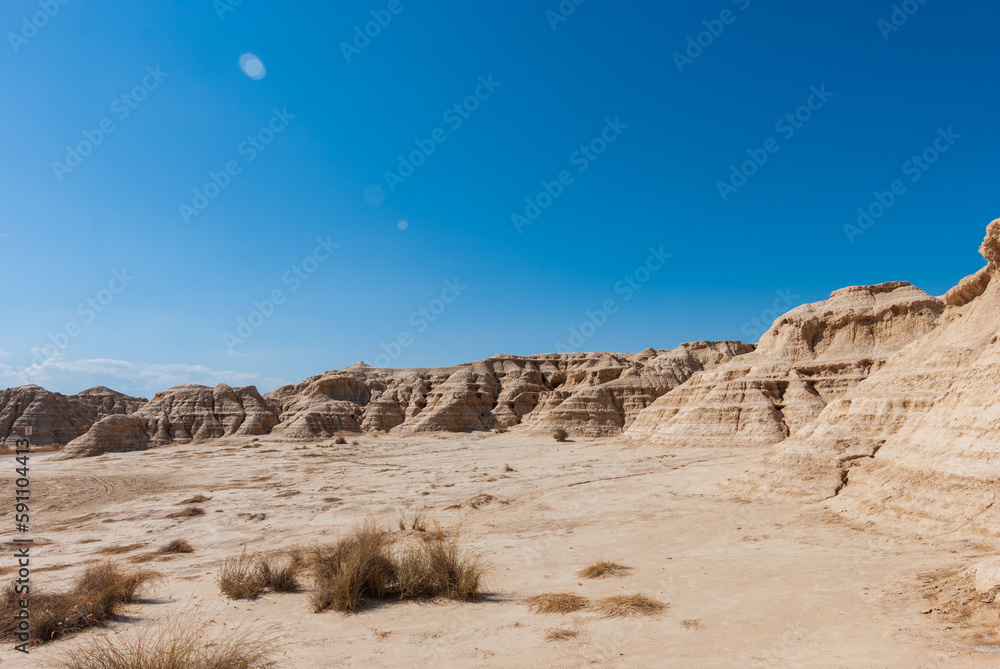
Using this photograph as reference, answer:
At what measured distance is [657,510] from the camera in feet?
45.0

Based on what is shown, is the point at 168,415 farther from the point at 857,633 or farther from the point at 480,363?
the point at 857,633

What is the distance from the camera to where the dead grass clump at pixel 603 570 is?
27.4 ft

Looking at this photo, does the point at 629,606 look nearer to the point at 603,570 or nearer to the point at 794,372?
the point at 603,570

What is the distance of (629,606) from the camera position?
21.6 feet

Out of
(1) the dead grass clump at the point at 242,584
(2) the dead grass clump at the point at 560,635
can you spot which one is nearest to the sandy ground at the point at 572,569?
(2) the dead grass clump at the point at 560,635

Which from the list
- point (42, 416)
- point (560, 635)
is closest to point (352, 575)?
point (560, 635)

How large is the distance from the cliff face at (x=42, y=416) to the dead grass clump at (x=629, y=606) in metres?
63.6

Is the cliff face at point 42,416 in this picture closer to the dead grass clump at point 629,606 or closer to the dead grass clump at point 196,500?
the dead grass clump at point 196,500

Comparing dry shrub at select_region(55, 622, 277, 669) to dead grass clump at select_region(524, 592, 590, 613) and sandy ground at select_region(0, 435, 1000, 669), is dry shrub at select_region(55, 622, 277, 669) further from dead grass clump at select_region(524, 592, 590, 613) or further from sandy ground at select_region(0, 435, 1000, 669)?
dead grass clump at select_region(524, 592, 590, 613)

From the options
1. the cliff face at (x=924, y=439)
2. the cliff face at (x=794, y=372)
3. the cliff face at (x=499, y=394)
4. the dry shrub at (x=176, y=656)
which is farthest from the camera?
the cliff face at (x=499, y=394)

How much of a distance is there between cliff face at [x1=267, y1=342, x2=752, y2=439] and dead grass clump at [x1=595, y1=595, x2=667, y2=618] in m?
41.8

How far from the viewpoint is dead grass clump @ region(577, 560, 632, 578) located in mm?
8352

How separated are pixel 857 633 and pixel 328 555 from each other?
7.39 m

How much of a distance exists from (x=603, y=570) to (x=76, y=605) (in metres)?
7.57
